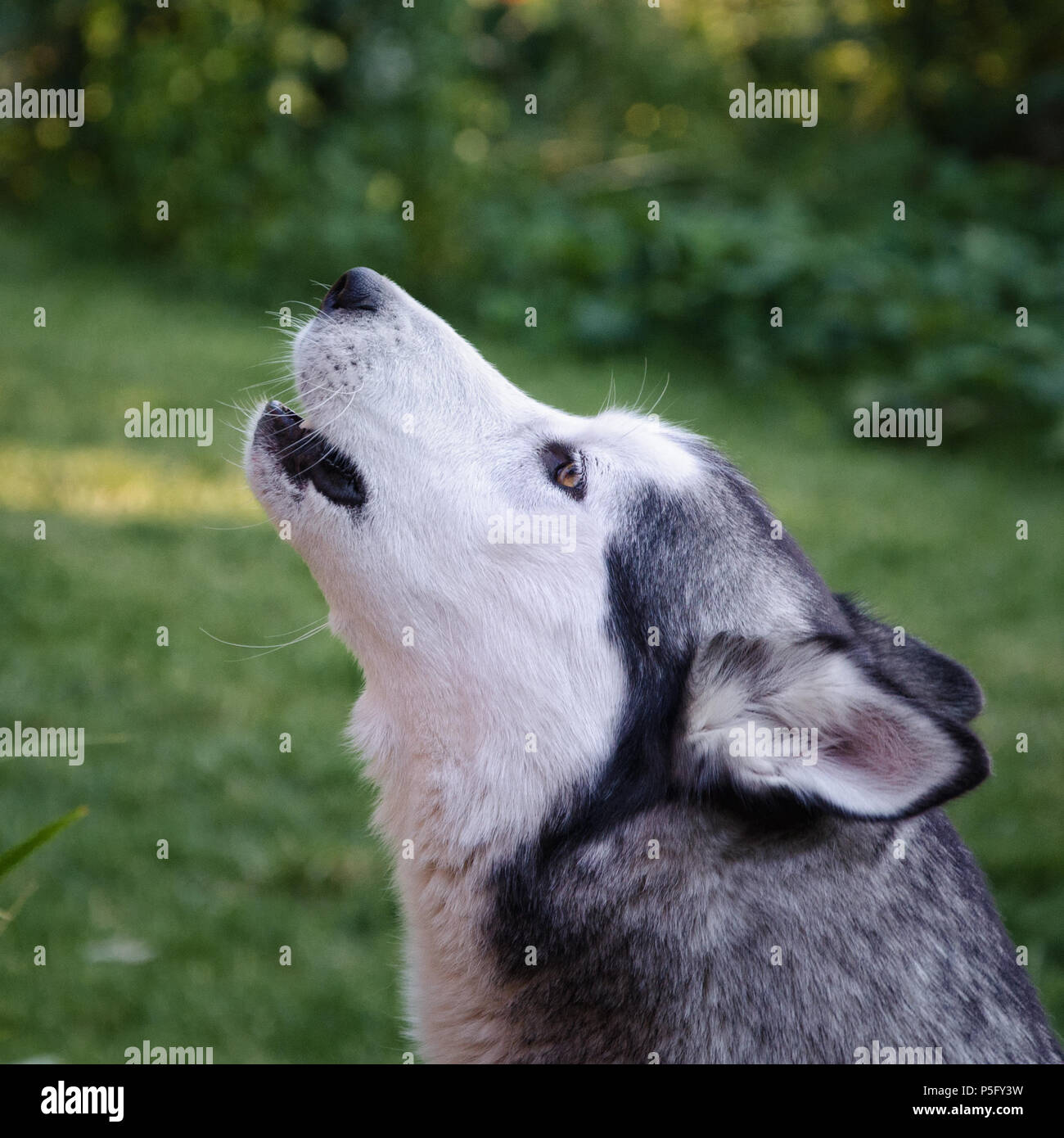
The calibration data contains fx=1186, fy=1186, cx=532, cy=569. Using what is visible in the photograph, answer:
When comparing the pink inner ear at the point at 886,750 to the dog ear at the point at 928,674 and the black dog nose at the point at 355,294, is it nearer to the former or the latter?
the dog ear at the point at 928,674

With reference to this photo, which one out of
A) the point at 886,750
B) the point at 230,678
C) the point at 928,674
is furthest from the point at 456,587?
the point at 230,678

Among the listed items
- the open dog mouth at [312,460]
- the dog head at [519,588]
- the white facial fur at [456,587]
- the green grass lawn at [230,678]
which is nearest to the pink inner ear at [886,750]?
the dog head at [519,588]

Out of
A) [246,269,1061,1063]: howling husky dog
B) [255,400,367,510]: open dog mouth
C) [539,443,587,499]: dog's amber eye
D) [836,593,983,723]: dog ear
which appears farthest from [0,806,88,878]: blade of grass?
[836,593,983,723]: dog ear

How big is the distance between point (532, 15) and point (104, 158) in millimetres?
4726

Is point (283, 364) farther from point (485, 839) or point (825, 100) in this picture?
point (825, 100)

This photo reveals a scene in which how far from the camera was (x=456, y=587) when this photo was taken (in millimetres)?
2492

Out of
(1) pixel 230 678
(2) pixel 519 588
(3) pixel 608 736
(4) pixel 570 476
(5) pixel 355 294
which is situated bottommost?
(1) pixel 230 678

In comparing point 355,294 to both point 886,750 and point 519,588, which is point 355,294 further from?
point 886,750

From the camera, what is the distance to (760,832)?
7.69 ft

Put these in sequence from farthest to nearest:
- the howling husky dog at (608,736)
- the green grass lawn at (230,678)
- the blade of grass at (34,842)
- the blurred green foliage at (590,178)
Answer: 1. the blurred green foliage at (590,178)
2. the green grass lawn at (230,678)
3. the howling husky dog at (608,736)
4. the blade of grass at (34,842)

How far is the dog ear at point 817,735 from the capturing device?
2.06 metres

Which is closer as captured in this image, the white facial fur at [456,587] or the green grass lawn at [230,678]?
the white facial fur at [456,587]

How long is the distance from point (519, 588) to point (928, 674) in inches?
38.1
